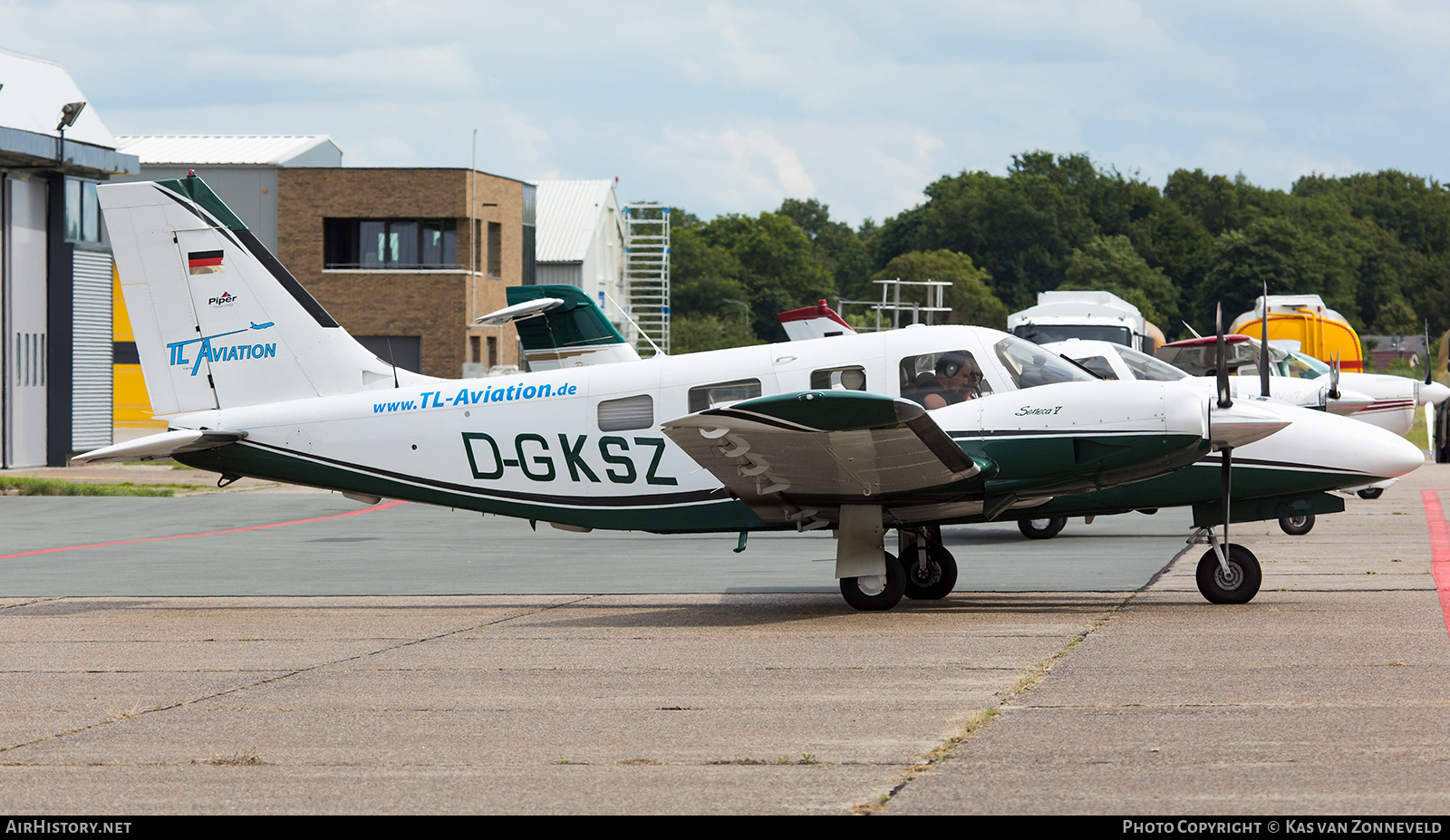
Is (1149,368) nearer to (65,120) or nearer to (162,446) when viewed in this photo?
(162,446)

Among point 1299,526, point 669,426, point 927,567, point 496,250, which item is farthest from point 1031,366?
point 496,250

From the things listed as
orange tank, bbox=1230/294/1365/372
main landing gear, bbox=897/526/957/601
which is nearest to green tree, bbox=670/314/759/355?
orange tank, bbox=1230/294/1365/372

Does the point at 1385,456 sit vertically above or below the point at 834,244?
Answer: below

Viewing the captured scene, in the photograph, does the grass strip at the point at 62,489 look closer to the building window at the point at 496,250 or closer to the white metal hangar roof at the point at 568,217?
the building window at the point at 496,250

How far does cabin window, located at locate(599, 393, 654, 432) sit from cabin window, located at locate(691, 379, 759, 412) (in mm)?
407

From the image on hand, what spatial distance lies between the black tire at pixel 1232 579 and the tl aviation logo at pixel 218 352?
8.15 m

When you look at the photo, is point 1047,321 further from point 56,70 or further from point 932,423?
point 56,70

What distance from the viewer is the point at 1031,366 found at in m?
11.0

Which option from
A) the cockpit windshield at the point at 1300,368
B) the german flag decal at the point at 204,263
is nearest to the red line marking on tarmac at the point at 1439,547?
the cockpit windshield at the point at 1300,368

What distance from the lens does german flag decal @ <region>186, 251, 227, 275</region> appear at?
12.4 meters

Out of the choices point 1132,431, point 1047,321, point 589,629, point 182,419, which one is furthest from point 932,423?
point 1047,321

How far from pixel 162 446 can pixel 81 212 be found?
2365 centimetres

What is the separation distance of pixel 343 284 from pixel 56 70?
19301mm

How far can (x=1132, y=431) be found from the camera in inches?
400
